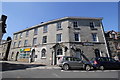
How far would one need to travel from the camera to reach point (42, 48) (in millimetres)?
19281

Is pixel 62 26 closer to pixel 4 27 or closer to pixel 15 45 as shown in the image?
pixel 4 27

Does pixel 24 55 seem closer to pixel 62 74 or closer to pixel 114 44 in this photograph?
pixel 62 74

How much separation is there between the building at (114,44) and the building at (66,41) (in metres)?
1.39

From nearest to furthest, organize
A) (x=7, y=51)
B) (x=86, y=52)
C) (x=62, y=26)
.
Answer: (x=86, y=52) < (x=62, y=26) < (x=7, y=51)

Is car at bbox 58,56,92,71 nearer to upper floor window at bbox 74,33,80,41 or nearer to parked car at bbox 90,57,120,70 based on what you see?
parked car at bbox 90,57,120,70

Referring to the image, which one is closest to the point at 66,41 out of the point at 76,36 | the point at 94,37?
the point at 76,36

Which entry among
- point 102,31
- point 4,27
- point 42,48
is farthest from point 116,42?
point 4,27

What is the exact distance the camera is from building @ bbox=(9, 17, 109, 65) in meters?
16.6

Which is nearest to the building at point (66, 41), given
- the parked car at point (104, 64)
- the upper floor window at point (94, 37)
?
the upper floor window at point (94, 37)

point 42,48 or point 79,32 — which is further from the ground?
point 79,32

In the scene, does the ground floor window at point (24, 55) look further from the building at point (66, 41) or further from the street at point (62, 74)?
the street at point (62, 74)

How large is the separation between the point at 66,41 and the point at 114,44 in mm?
10262

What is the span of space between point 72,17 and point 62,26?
120 inches

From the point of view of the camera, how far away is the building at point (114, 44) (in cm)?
1678
